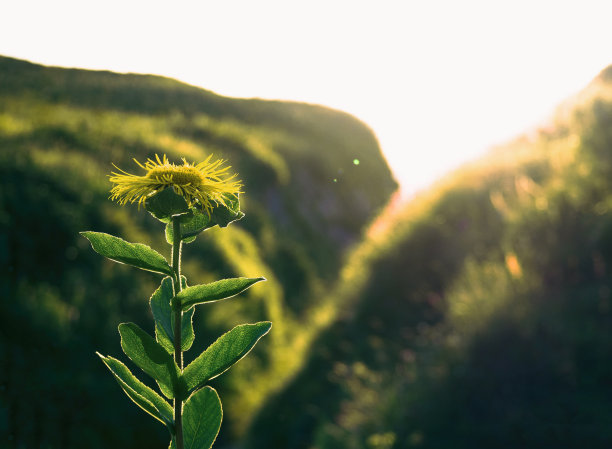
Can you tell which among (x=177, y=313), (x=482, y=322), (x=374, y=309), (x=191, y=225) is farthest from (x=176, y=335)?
(x=374, y=309)

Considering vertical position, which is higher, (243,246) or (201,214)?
(201,214)

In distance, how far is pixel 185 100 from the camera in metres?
22.5

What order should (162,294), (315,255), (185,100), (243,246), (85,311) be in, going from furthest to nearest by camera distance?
(185,100) → (315,255) → (243,246) → (85,311) → (162,294)

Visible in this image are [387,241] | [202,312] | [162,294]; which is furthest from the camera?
[202,312]

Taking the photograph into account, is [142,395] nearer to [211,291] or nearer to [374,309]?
[211,291]

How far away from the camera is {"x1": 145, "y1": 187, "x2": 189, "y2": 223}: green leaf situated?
28.5 inches

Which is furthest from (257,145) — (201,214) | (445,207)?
(201,214)

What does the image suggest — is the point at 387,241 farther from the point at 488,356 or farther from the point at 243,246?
the point at 243,246

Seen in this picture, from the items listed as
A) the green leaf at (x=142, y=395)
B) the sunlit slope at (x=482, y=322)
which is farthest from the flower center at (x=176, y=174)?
the sunlit slope at (x=482, y=322)

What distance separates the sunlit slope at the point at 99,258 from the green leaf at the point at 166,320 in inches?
223

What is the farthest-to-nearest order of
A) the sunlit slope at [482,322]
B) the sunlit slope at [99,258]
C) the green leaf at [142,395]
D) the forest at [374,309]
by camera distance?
the sunlit slope at [99,258] → the forest at [374,309] → the sunlit slope at [482,322] → the green leaf at [142,395]

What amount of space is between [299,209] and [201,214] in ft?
52.1

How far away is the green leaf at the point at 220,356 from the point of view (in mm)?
726

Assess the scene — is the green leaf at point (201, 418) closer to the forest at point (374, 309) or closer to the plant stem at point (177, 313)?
the plant stem at point (177, 313)
